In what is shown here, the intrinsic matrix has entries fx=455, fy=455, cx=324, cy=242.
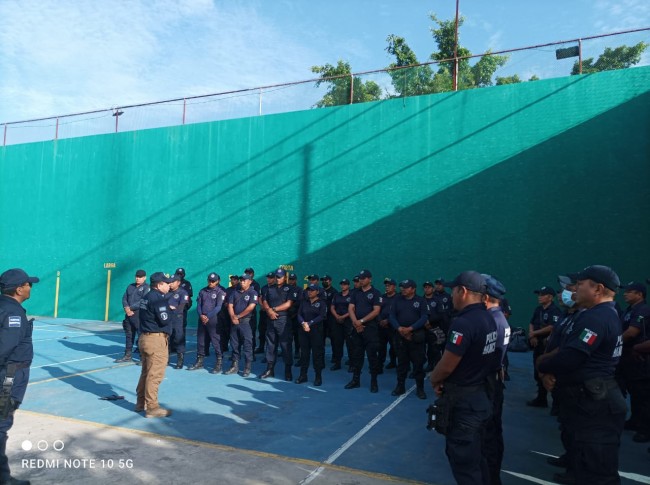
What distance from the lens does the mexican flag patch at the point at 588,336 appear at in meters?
3.29

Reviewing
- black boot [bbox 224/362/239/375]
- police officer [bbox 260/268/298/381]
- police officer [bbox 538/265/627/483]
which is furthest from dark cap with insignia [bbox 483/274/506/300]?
black boot [bbox 224/362/239/375]

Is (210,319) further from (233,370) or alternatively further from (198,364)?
(233,370)

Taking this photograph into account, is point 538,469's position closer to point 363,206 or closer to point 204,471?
point 204,471

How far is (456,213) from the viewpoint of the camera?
41.3 feet

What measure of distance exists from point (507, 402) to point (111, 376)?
22.7 ft

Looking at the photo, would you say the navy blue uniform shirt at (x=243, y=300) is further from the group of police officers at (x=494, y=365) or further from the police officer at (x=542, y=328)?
the police officer at (x=542, y=328)

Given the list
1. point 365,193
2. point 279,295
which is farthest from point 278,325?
point 365,193

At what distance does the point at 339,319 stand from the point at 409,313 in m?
1.82

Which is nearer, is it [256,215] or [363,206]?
[363,206]

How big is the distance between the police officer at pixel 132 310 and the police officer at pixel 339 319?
421 centimetres

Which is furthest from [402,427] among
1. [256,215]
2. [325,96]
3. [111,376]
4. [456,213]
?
[325,96]

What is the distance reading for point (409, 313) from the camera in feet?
25.5

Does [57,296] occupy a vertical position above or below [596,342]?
below

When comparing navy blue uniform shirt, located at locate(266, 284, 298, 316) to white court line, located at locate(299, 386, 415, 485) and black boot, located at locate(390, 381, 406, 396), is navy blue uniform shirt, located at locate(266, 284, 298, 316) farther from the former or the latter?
white court line, located at locate(299, 386, 415, 485)
